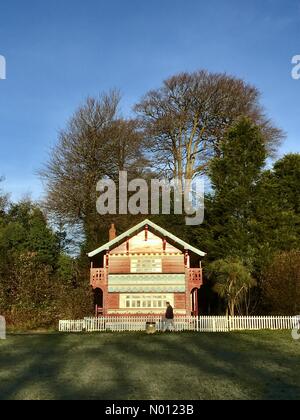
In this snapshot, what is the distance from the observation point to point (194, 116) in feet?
136

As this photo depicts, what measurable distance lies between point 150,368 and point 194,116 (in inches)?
1185

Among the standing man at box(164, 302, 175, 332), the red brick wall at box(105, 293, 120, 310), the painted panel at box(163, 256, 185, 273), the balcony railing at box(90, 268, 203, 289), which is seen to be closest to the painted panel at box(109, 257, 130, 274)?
the balcony railing at box(90, 268, 203, 289)

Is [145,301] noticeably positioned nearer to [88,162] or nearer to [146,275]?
[146,275]

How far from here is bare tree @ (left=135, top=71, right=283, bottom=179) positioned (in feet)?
134

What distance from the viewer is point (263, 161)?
3778 cm

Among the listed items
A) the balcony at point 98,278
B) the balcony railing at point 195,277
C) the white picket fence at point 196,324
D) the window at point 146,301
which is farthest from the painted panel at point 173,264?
the balcony at point 98,278

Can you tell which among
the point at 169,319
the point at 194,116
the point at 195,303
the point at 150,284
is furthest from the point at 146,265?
the point at 194,116

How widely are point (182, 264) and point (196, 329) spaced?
15.5 feet

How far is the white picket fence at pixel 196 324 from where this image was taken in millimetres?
27106
